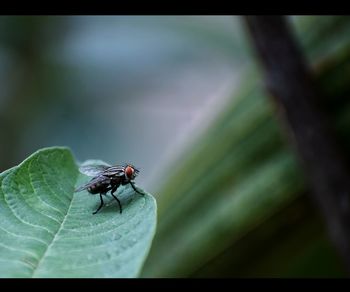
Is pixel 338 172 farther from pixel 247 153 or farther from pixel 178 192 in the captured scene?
pixel 178 192

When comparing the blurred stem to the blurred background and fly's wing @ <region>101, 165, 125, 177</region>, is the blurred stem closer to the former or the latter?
the blurred background

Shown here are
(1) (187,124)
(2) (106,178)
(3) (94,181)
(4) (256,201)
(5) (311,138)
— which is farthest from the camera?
(1) (187,124)

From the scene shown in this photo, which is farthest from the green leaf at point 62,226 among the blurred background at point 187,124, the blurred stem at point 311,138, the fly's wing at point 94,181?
the blurred background at point 187,124

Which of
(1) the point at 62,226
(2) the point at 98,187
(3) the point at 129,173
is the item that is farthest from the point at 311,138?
(1) the point at 62,226

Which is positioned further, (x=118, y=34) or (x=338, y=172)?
(x=118, y=34)

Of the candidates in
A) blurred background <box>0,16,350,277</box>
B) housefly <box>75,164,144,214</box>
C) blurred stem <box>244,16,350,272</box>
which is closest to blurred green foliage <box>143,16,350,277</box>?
blurred background <box>0,16,350,277</box>

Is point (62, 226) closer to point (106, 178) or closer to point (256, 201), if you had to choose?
point (106, 178)

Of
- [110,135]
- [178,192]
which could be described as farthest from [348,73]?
[110,135]
